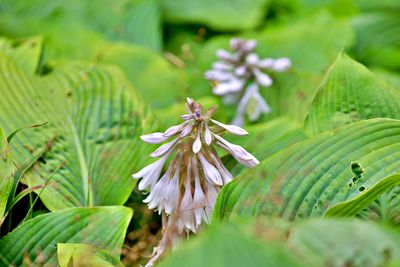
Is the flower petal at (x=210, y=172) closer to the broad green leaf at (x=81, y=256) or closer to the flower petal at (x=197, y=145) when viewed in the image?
the flower petal at (x=197, y=145)

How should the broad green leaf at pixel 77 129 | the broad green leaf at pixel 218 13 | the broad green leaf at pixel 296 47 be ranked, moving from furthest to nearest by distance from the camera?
the broad green leaf at pixel 218 13, the broad green leaf at pixel 296 47, the broad green leaf at pixel 77 129

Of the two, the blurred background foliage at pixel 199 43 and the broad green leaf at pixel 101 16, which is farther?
the broad green leaf at pixel 101 16

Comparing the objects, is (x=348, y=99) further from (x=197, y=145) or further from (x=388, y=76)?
(x=388, y=76)

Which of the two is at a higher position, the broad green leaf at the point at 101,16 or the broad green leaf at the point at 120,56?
the broad green leaf at the point at 101,16

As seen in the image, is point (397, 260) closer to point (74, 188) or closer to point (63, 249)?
point (63, 249)

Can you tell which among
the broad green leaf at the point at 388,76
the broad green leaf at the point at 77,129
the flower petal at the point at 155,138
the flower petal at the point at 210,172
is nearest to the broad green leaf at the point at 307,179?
the flower petal at the point at 210,172

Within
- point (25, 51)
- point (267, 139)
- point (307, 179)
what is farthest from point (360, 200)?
point (25, 51)
